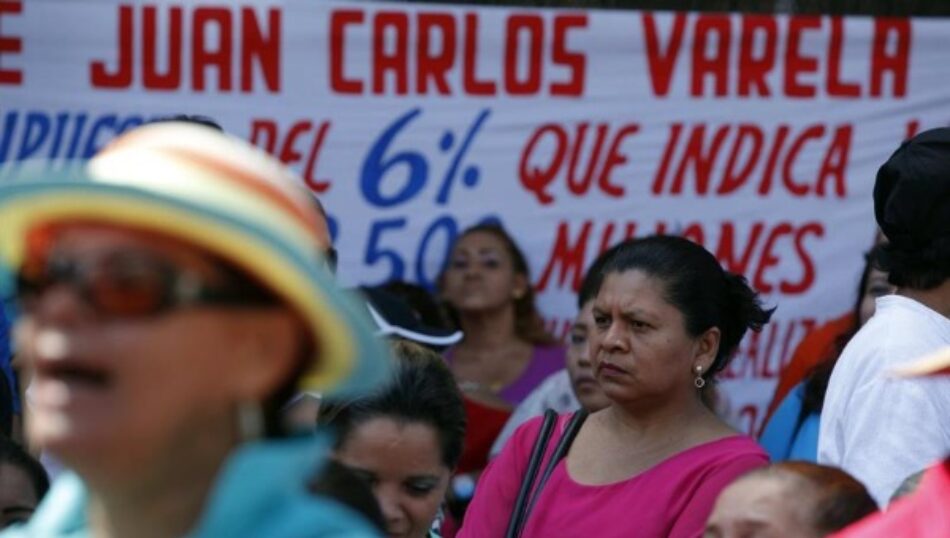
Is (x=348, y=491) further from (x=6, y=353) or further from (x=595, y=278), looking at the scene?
(x=6, y=353)

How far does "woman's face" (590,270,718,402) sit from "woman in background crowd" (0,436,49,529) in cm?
116

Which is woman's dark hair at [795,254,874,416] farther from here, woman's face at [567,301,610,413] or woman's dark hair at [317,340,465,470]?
woman's dark hair at [317,340,465,470]

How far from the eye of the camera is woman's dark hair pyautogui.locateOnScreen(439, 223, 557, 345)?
6977mm

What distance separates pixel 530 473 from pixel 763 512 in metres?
1.37

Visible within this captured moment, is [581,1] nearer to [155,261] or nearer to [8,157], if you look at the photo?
[8,157]

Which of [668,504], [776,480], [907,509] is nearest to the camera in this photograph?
[907,509]

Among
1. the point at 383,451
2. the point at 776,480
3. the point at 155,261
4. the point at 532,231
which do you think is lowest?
the point at 532,231

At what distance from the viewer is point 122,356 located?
1.80 m

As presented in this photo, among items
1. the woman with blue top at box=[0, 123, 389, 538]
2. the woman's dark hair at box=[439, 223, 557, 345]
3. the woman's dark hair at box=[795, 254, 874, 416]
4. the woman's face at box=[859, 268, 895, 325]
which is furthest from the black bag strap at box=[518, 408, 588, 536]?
the woman with blue top at box=[0, 123, 389, 538]

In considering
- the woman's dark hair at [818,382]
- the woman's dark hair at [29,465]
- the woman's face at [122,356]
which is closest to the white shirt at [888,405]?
the woman's dark hair at [818,382]

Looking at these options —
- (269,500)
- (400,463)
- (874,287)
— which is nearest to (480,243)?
(874,287)

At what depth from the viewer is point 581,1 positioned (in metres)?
7.55

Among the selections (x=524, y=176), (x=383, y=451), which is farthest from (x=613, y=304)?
(x=524, y=176)

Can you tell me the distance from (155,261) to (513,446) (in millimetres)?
2714
